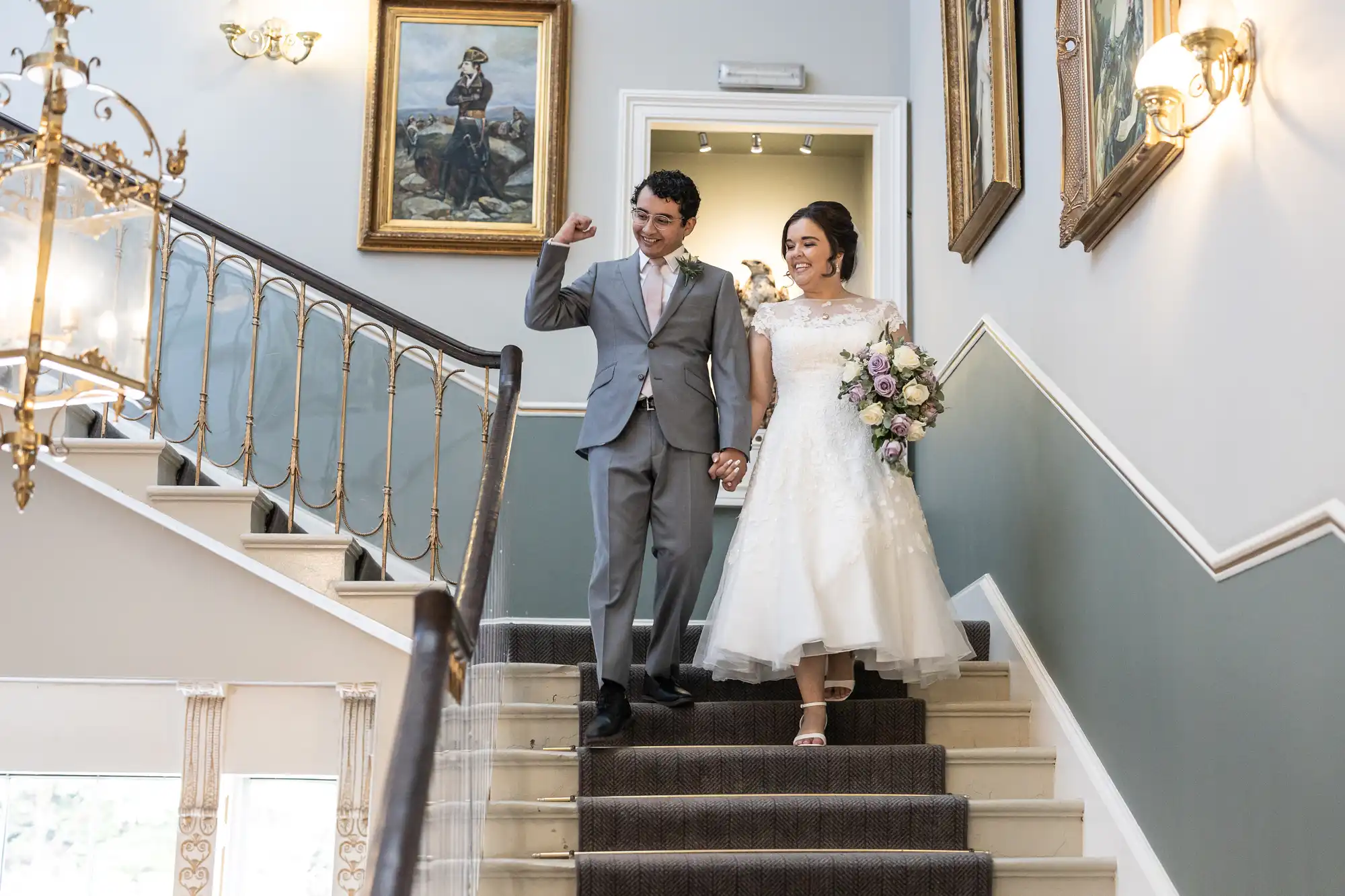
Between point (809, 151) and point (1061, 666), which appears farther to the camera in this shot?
Result: point (809, 151)

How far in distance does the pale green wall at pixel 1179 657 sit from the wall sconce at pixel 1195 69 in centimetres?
96

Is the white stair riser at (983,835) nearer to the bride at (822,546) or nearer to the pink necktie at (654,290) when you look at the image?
the bride at (822,546)

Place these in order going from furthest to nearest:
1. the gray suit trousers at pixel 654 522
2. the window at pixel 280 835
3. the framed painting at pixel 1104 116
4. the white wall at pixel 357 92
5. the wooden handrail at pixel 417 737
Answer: the window at pixel 280 835 < the white wall at pixel 357 92 < the gray suit trousers at pixel 654 522 < the framed painting at pixel 1104 116 < the wooden handrail at pixel 417 737

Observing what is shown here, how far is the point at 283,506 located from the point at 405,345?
1.02 m

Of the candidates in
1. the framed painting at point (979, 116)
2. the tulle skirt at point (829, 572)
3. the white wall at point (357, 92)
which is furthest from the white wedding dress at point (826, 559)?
the white wall at point (357, 92)

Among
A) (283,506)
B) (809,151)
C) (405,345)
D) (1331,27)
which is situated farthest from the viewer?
(809,151)

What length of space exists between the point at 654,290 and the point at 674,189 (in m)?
0.33

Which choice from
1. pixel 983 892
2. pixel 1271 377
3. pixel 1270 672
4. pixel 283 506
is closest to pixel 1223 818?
pixel 1270 672

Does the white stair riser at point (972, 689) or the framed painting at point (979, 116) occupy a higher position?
the framed painting at point (979, 116)

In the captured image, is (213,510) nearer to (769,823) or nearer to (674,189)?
(674,189)

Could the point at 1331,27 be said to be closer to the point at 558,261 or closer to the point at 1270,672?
the point at 1270,672

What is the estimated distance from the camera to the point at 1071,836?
3682 millimetres

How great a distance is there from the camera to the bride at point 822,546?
12.7 feet

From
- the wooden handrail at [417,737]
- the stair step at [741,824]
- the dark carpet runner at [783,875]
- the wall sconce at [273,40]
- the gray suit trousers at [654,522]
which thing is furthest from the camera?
the wall sconce at [273,40]
